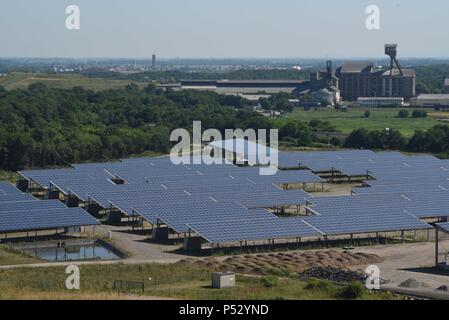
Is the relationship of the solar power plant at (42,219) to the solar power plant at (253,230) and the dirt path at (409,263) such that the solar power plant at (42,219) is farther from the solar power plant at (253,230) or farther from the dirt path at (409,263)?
the dirt path at (409,263)

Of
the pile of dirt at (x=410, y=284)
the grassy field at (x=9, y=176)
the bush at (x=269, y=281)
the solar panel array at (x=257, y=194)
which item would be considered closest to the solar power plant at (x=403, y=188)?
the solar panel array at (x=257, y=194)

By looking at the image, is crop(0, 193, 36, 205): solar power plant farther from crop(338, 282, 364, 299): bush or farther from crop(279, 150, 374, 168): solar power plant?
crop(338, 282, 364, 299): bush

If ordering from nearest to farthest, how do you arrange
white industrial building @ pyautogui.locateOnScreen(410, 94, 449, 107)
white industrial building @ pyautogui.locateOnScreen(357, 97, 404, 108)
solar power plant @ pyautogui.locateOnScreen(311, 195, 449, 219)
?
solar power plant @ pyautogui.locateOnScreen(311, 195, 449, 219)
white industrial building @ pyautogui.locateOnScreen(410, 94, 449, 107)
white industrial building @ pyautogui.locateOnScreen(357, 97, 404, 108)

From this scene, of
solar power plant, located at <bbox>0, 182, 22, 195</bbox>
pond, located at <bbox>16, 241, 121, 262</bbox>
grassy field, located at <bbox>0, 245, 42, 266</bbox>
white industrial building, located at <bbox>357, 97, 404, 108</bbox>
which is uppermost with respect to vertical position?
solar power plant, located at <bbox>0, 182, 22, 195</bbox>

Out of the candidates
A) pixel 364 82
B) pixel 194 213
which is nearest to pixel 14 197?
pixel 194 213

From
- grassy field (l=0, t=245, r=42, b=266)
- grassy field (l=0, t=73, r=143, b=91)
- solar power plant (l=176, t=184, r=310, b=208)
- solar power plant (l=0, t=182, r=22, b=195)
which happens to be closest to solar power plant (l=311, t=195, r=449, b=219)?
solar power plant (l=176, t=184, r=310, b=208)
